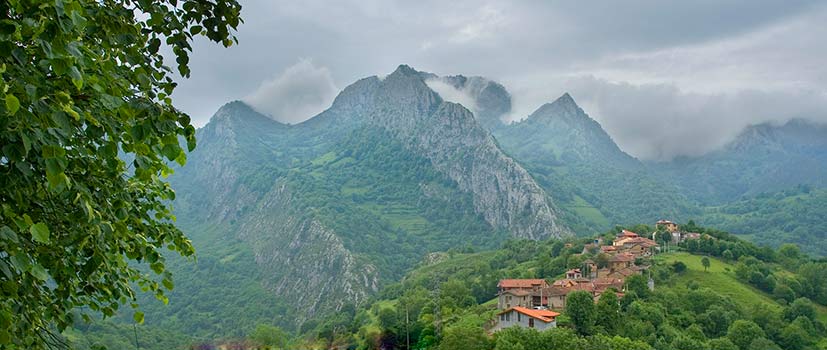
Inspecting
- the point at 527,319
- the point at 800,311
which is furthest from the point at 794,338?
the point at 527,319

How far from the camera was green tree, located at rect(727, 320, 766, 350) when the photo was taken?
193ft

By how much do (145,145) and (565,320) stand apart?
186ft

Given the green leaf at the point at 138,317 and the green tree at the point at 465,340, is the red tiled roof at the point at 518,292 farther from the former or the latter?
the green leaf at the point at 138,317

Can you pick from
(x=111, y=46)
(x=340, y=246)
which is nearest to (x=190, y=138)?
(x=111, y=46)

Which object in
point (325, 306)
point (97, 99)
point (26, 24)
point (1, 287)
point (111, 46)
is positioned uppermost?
point (111, 46)

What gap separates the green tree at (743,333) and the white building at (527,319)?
63.0ft

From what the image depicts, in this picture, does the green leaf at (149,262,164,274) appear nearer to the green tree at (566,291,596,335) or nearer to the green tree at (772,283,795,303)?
the green tree at (566,291,596,335)

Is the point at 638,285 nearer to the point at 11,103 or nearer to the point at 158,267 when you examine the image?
the point at 158,267

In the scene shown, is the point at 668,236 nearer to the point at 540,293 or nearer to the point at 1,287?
the point at 540,293

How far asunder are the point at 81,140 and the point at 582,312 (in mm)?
57196

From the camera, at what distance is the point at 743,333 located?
195ft

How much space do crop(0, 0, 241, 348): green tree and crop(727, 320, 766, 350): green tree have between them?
217ft

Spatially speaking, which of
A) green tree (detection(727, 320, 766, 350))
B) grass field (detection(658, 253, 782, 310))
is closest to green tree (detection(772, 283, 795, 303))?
grass field (detection(658, 253, 782, 310))

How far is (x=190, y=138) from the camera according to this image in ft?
13.8
